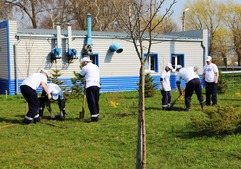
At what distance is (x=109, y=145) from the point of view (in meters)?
7.67

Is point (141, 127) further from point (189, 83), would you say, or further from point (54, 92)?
point (189, 83)

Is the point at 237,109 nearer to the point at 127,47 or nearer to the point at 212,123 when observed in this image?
the point at 212,123

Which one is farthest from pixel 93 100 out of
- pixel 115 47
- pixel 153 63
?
pixel 153 63

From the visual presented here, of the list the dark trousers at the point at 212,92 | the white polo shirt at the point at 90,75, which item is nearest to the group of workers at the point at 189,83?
the dark trousers at the point at 212,92

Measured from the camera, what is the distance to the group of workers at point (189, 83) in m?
12.3

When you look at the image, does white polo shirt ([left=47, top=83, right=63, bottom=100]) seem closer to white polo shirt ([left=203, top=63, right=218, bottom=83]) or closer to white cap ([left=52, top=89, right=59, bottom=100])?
white cap ([left=52, top=89, right=59, bottom=100])

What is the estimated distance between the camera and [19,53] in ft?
64.2

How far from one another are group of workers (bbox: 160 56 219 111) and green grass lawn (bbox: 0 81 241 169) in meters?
1.25

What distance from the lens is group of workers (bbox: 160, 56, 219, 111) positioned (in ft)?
40.4

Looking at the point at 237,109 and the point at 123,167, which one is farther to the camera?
the point at 237,109

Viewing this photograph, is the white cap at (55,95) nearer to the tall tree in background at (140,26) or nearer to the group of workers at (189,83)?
the group of workers at (189,83)

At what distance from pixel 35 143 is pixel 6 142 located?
0.63 metres

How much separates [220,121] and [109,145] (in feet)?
6.97

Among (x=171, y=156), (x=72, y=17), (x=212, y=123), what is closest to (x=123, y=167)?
(x=171, y=156)
